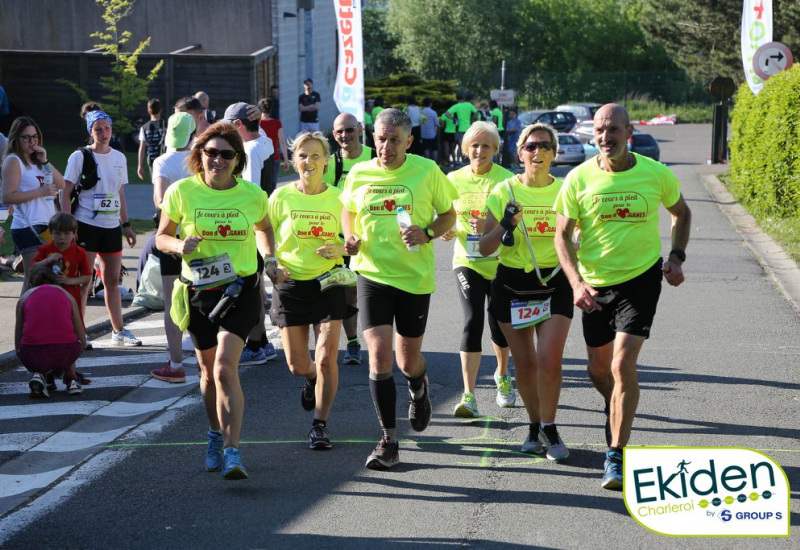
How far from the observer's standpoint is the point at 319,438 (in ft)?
23.7

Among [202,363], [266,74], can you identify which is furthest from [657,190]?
[266,74]

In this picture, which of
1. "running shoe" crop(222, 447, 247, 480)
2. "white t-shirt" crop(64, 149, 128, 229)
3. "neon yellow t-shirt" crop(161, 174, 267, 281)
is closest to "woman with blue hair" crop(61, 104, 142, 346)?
"white t-shirt" crop(64, 149, 128, 229)

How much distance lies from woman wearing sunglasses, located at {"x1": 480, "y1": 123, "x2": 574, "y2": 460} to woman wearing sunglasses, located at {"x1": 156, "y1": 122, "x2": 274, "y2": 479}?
1410 millimetres

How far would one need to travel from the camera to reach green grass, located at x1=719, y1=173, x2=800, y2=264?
1616 cm

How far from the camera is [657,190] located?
6.46 metres

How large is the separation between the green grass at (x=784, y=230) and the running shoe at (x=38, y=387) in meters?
10.2

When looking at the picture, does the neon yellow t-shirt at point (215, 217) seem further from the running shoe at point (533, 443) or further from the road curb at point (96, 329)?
the road curb at point (96, 329)

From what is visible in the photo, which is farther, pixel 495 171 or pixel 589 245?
pixel 495 171

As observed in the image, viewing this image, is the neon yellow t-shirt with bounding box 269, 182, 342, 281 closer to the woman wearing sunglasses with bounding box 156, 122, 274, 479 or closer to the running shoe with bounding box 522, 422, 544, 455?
the woman wearing sunglasses with bounding box 156, 122, 274, 479

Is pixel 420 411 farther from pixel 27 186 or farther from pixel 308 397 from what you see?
pixel 27 186

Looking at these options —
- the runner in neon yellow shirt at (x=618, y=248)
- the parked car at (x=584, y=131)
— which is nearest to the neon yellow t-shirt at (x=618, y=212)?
the runner in neon yellow shirt at (x=618, y=248)

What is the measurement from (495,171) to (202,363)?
261 cm

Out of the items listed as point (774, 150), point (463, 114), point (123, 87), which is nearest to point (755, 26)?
point (774, 150)

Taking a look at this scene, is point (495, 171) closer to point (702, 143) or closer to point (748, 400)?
point (748, 400)
